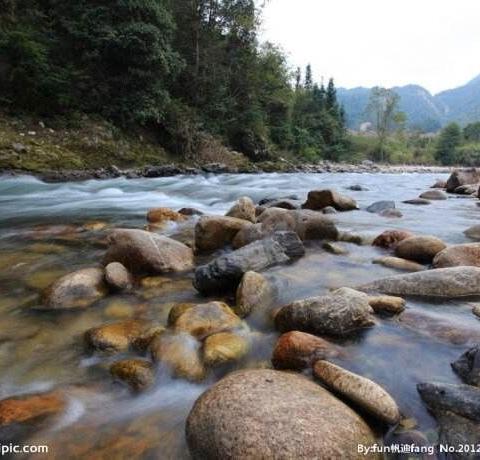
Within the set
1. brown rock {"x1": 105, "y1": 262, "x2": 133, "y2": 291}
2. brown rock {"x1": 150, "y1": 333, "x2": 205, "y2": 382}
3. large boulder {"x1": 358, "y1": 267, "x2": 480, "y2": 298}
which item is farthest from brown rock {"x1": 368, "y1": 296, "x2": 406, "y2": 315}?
brown rock {"x1": 105, "y1": 262, "x2": 133, "y2": 291}

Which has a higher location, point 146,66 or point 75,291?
point 146,66

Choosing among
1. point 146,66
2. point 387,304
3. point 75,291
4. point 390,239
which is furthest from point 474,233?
point 146,66

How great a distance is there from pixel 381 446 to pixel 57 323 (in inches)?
97.1

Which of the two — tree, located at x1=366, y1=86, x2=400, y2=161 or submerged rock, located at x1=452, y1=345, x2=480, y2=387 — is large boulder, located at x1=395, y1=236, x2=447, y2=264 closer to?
submerged rock, located at x1=452, y1=345, x2=480, y2=387

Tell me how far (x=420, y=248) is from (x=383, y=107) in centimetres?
6355

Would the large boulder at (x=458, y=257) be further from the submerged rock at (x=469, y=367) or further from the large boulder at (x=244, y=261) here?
the submerged rock at (x=469, y=367)

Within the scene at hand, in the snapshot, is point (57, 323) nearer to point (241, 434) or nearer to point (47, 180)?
point (241, 434)

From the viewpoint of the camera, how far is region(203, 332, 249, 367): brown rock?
2553 mm

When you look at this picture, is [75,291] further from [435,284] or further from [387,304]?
[435,284]

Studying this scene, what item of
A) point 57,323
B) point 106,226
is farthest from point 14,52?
point 57,323

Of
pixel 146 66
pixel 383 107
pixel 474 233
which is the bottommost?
pixel 474 233

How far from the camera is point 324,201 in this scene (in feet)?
27.5

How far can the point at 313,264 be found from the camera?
4453 mm

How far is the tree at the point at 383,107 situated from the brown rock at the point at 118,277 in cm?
6365
